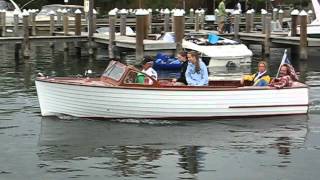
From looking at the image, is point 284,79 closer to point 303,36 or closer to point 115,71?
point 115,71

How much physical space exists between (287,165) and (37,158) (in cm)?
398

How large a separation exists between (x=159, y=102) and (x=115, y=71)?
4.09 feet

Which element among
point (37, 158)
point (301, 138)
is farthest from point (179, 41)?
point (37, 158)

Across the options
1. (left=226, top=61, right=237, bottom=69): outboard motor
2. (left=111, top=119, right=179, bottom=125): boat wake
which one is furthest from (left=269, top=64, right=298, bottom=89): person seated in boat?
(left=226, top=61, right=237, bottom=69): outboard motor

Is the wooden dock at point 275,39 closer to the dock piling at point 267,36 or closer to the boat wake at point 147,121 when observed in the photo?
the dock piling at point 267,36

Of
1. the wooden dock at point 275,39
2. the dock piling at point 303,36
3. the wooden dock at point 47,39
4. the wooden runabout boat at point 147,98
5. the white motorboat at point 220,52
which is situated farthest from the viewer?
the wooden dock at point 275,39

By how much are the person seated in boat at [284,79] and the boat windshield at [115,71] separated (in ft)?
10.6

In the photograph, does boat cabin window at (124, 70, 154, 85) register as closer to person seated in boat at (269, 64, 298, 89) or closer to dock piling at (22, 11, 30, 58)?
person seated in boat at (269, 64, 298, 89)

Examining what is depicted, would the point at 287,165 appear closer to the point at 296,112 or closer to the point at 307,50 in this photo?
the point at 296,112

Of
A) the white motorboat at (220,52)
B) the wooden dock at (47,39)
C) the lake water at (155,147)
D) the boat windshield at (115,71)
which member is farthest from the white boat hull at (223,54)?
the boat windshield at (115,71)

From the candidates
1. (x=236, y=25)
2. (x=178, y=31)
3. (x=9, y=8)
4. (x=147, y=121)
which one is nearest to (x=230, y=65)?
(x=178, y=31)

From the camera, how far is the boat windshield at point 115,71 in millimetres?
14875

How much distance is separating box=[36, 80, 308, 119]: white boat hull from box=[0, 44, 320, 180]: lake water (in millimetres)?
193

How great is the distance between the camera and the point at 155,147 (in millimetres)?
12398
